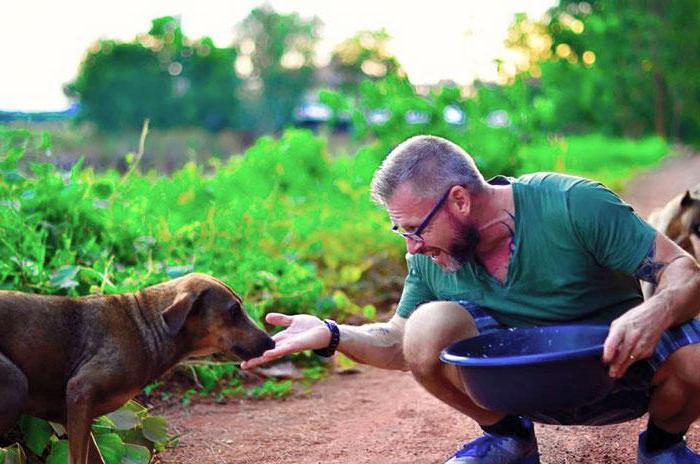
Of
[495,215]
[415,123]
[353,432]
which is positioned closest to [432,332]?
[495,215]

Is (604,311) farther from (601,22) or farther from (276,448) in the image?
(601,22)

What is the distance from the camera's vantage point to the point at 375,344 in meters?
4.36

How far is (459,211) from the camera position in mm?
3975

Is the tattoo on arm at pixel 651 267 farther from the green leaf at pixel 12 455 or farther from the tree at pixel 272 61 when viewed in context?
the tree at pixel 272 61

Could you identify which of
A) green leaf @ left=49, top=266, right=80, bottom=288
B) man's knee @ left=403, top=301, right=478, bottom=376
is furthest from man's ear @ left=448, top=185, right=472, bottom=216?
green leaf @ left=49, top=266, right=80, bottom=288

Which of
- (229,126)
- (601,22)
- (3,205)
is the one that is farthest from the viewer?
(601,22)

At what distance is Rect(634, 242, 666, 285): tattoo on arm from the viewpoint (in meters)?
3.77

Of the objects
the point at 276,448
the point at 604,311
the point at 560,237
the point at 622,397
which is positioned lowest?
the point at 276,448

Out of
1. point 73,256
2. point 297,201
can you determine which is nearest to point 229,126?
point 297,201

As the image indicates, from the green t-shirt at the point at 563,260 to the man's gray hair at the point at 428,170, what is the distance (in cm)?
26

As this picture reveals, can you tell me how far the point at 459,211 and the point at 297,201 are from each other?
600 cm

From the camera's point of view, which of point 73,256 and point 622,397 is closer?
point 622,397

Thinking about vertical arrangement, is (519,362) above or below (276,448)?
above

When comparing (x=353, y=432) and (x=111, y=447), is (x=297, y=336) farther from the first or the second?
(x=353, y=432)
